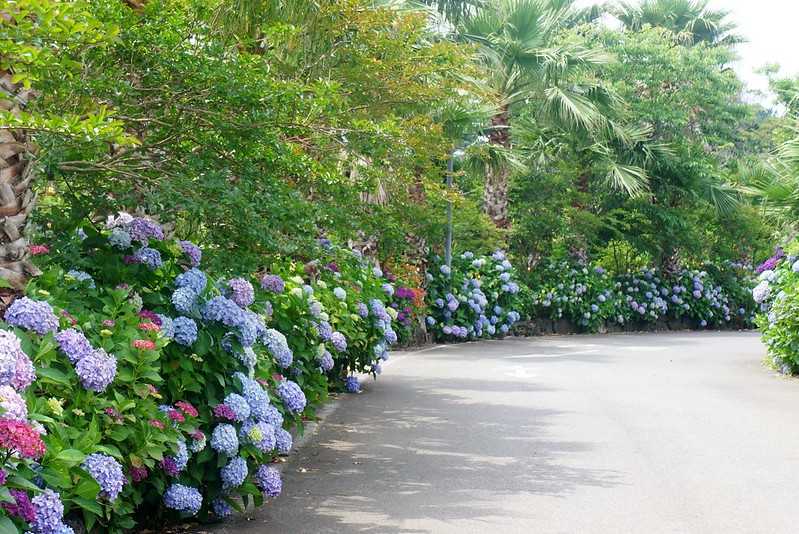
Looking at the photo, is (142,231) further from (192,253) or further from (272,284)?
(272,284)

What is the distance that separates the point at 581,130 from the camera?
2530 cm

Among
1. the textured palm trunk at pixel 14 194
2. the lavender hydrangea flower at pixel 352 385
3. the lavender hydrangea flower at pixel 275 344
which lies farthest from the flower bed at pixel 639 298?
the textured palm trunk at pixel 14 194

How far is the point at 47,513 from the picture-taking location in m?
3.70

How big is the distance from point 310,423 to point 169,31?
171 inches

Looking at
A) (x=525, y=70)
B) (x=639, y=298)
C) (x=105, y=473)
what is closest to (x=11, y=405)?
(x=105, y=473)

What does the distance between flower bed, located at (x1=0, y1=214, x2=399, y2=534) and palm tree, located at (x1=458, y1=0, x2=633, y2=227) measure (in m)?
16.2

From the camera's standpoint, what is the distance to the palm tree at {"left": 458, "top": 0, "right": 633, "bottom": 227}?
2266cm

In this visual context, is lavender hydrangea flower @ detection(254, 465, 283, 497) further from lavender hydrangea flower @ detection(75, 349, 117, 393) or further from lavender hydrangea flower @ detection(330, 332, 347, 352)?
lavender hydrangea flower @ detection(330, 332, 347, 352)

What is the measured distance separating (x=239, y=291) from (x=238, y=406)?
88cm

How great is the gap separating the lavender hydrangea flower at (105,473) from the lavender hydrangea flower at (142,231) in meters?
2.10

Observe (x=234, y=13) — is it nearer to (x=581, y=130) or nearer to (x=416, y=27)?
(x=416, y=27)

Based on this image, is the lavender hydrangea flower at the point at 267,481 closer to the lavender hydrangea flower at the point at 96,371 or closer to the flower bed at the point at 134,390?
the flower bed at the point at 134,390

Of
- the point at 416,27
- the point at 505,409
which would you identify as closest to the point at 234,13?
the point at 416,27

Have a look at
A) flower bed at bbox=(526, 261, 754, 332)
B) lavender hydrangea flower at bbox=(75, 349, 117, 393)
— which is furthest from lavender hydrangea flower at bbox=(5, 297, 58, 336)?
flower bed at bbox=(526, 261, 754, 332)
